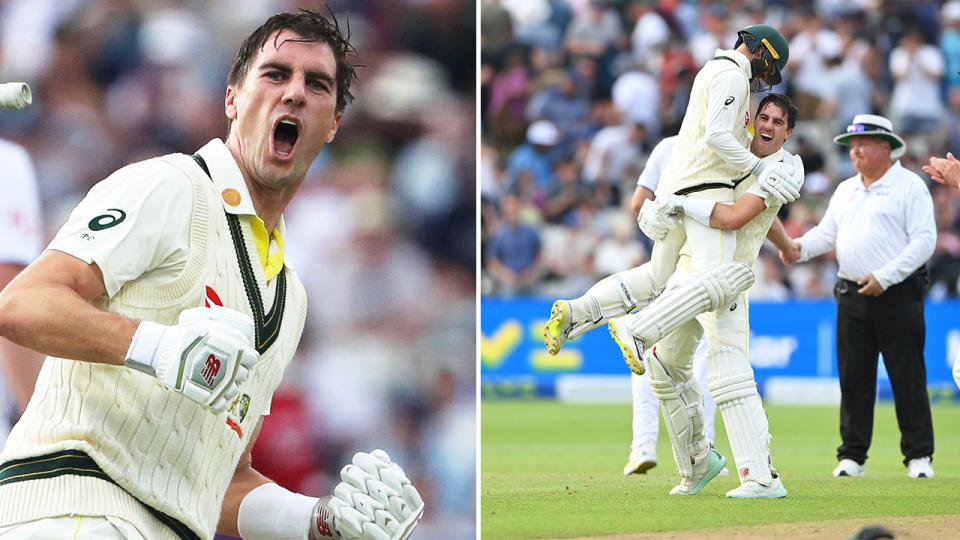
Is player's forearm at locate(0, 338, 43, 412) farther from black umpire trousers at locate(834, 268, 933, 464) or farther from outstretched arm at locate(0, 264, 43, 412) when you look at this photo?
black umpire trousers at locate(834, 268, 933, 464)

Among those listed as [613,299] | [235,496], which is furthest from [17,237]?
[613,299]

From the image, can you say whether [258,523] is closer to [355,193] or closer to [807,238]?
[807,238]

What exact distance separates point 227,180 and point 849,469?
16.5 feet

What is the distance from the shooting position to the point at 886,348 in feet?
25.0

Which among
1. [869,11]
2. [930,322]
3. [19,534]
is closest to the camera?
[19,534]

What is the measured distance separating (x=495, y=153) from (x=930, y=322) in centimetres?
525

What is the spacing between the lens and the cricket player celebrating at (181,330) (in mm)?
2506

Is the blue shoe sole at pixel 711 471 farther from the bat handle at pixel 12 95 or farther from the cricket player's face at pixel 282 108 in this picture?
the bat handle at pixel 12 95

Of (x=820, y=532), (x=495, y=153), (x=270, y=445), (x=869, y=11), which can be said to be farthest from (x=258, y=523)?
(x=869, y=11)

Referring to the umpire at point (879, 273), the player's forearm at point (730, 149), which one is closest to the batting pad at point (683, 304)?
the player's forearm at point (730, 149)

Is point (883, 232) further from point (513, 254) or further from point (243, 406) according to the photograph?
point (513, 254)

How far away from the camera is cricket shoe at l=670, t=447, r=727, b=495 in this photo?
18.7 feet

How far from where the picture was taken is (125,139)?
8406mm

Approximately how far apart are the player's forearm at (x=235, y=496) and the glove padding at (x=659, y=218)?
267 cm
